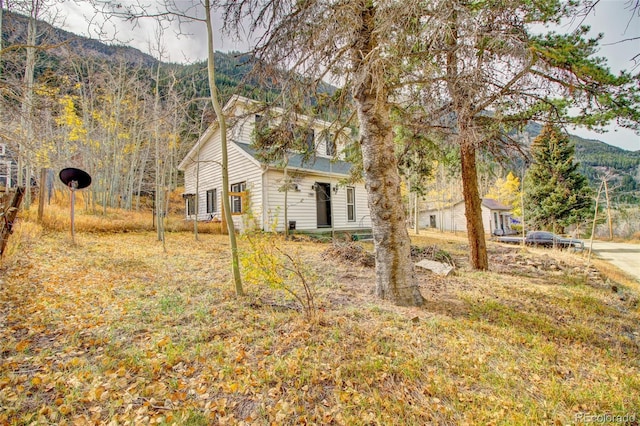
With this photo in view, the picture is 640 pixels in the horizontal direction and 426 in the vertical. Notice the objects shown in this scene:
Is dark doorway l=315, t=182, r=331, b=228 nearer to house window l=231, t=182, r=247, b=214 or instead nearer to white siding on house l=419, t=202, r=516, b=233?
house window l=231, t=182, r=247, b=214

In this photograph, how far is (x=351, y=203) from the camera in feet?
47.7

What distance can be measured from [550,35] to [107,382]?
761 cm

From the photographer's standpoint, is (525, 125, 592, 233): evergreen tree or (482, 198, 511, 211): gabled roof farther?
(482, 198, 511, 211): gabled roof

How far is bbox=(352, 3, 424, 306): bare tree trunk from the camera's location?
12.6ft

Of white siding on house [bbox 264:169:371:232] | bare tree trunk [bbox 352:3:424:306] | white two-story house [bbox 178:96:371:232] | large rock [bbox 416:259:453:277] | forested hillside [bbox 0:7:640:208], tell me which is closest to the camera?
bare tree trunk [bbox 352:3:424:306]

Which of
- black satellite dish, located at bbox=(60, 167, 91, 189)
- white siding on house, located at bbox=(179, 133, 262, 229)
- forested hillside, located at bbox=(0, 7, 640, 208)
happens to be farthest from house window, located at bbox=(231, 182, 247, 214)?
black satellite dish, located at bbox=(60, 167, 91, 189)

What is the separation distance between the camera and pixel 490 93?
3.12m

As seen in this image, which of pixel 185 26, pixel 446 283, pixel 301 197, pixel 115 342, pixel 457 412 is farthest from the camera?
pixel 301 197

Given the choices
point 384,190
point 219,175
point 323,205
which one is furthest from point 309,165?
point 384,190

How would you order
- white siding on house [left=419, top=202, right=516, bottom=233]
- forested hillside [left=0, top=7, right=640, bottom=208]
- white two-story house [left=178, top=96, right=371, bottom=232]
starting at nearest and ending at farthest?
1. forested hillside [left=0, top=7, right=640, bottom=208]
2. white two-story house [left=178, top=96, right=371, bottom=232]
3. white siding on house [left=419, top=202, right=516, bottom=233]

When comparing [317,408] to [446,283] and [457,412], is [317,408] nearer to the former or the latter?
[457,412]

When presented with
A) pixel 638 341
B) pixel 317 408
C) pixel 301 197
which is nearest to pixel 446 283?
pixel 638 341

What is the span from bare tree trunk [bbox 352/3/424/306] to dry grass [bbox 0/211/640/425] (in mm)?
386

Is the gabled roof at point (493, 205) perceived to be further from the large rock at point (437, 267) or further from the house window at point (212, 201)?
the house window at point (212, 201)
